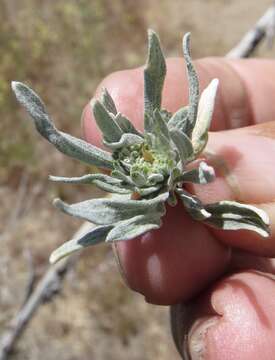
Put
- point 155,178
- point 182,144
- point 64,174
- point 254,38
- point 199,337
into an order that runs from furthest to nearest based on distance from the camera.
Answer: point 64,174, point 254,38, point 199,337, point 155,178, point 182,144

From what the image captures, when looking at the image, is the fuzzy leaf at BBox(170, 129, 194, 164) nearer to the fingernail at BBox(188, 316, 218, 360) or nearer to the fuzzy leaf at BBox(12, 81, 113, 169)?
the fuzzy leaf at BBox(12, 81, 113, 169)

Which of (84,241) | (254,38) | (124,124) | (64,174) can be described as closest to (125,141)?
(124,124)

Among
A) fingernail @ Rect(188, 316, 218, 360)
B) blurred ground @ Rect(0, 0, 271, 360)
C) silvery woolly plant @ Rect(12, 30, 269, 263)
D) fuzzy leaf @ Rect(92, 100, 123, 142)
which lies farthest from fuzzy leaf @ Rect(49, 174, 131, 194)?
blurred ground @ Rect(0, 0, 271, 360)

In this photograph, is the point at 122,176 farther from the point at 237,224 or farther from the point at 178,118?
the point at 237,224

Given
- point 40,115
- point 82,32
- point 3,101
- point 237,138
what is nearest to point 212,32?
point 82,32

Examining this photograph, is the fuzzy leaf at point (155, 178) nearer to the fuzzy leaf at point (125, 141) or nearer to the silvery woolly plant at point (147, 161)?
the silvery woolly plant at point (147, 161)

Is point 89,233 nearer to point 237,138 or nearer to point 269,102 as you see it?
point 237,138
